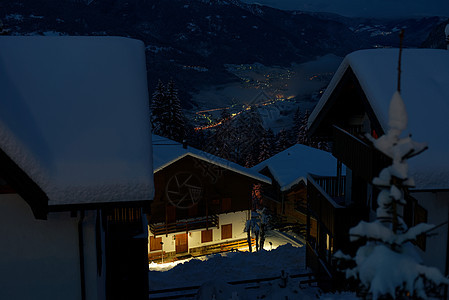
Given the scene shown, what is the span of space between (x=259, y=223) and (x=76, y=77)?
1878 cm

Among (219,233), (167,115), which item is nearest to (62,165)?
(219,233)

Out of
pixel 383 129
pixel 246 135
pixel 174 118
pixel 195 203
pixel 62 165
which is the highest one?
pixel 174 118

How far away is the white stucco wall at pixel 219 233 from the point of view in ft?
84.2

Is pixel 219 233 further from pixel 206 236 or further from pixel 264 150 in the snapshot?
pixel 264 150

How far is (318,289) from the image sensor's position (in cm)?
1420

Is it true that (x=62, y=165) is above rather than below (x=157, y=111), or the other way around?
below

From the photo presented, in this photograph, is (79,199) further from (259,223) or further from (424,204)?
(259,223)

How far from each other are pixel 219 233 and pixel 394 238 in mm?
23602

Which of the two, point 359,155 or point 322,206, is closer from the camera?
point 359,155

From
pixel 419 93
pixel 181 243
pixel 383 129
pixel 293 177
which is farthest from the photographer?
pixel 293 177

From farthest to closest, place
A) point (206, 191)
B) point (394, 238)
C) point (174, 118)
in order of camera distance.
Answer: point (174, 118)
point (206, 191)
point (394, 238)

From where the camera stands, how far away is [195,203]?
2634 cm

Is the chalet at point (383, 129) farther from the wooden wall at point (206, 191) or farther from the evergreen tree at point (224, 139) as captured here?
the evergreen tree at point (224, 139)

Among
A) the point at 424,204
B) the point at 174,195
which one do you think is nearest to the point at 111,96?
the point at 424,204
